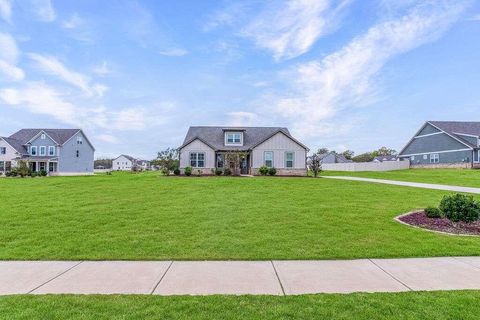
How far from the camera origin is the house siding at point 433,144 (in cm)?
4201

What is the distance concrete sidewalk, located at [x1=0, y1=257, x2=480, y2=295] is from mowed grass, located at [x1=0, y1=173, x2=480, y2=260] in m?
0.44

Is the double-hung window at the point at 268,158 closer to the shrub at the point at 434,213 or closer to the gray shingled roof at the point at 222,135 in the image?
the gray shingled roof at the point at 222,135

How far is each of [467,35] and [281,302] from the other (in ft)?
61.5

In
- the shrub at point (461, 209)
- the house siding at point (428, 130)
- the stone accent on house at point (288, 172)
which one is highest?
the house siding at point (428, 130)

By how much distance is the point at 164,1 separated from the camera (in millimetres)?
14094

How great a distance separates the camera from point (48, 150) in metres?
47.7

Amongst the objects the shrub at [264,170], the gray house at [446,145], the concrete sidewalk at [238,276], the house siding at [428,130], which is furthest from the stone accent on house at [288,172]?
the house siding at [428,130]

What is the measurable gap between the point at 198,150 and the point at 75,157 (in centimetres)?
3157

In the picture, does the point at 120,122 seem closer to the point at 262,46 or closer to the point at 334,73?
the point at 262,46

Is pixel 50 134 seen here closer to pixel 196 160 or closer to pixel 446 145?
pixel 196 160

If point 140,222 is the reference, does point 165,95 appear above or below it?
above

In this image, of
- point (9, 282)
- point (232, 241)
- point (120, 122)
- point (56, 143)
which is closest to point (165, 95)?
point (120, 122)

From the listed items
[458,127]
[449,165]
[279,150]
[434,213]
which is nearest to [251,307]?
[434,213]

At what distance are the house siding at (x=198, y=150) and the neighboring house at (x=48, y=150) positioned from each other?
95.3ft
